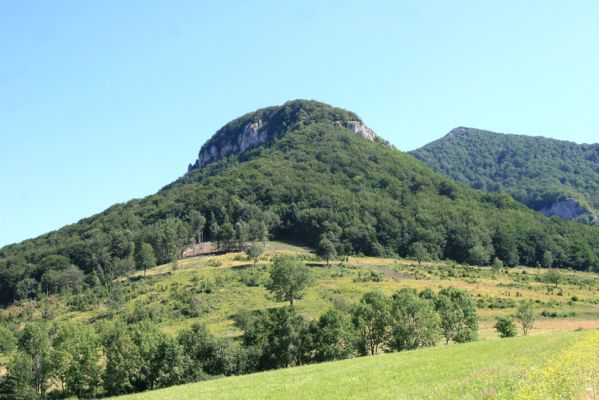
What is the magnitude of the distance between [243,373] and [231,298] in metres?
38.9

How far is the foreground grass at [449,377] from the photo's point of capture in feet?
71.0

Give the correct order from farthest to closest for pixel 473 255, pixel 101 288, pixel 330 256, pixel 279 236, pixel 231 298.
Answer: pixel 279 236, pixel 473 255, pixel 330 256, pixel 101 288, pixel 231 298

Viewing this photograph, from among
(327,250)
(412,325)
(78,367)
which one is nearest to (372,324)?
(412,325)

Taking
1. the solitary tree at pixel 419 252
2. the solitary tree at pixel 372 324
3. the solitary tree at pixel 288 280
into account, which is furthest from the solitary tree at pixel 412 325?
the solitary tree at pixel 419 252

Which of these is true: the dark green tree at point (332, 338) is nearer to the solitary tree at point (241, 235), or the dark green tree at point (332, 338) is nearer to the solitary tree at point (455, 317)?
the solitary tree at point (455, 317)

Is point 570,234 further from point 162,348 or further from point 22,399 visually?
point 22,399

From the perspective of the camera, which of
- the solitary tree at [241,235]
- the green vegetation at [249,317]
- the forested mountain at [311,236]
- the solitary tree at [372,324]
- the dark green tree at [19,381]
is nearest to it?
the dark green tree at [19,381]

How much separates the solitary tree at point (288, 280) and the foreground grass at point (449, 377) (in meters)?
39.5

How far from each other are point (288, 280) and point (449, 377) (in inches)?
2266

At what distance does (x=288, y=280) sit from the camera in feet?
293

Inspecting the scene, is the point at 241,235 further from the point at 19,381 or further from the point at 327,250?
the point at 19,381

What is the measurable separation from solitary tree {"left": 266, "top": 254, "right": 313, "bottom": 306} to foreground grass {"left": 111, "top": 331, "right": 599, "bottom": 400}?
39.5 meters

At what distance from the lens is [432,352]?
50.5 m

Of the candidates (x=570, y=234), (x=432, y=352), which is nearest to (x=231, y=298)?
(x=432, y=352)
